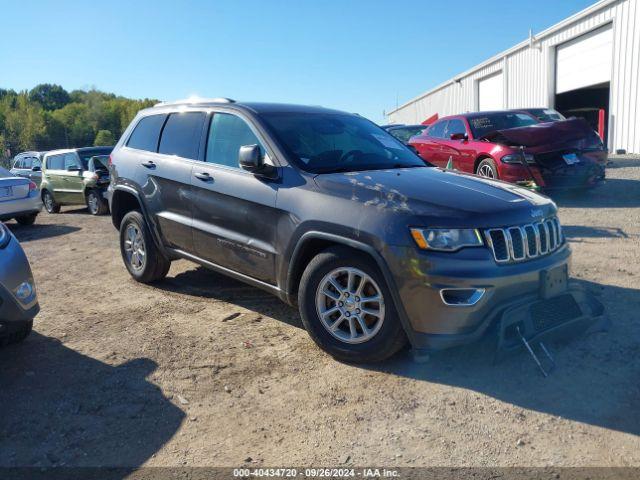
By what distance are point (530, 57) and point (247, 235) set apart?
22318 millimetres

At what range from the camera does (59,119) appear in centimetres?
9144

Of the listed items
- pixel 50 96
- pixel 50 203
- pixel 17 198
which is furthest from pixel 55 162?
pixel 50 96

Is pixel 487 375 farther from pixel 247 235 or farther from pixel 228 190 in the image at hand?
pixel 228 190

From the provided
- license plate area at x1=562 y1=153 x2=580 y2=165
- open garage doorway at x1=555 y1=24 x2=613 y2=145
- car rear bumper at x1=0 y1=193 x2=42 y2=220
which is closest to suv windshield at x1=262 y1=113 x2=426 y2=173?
license plate area at x1=562 y1=153 x2=580 y2=165

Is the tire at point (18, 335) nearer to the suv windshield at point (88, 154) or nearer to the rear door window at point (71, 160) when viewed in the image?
the suv windshield at point (88, 154)

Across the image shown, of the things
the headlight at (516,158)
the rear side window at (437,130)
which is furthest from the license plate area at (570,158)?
the rear side window at (437,130)

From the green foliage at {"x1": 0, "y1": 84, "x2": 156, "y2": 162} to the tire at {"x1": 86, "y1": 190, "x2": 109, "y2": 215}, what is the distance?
1320 inches

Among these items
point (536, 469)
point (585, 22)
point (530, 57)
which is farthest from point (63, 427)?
point (530, 57)

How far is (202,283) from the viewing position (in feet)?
19.3

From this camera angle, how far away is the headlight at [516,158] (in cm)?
884

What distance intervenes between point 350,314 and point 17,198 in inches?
380

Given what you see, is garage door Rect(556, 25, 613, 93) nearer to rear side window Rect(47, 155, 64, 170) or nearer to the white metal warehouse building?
the white metal warehouse building

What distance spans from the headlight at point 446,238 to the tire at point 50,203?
42.4 feet

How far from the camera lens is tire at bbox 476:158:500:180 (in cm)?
926
